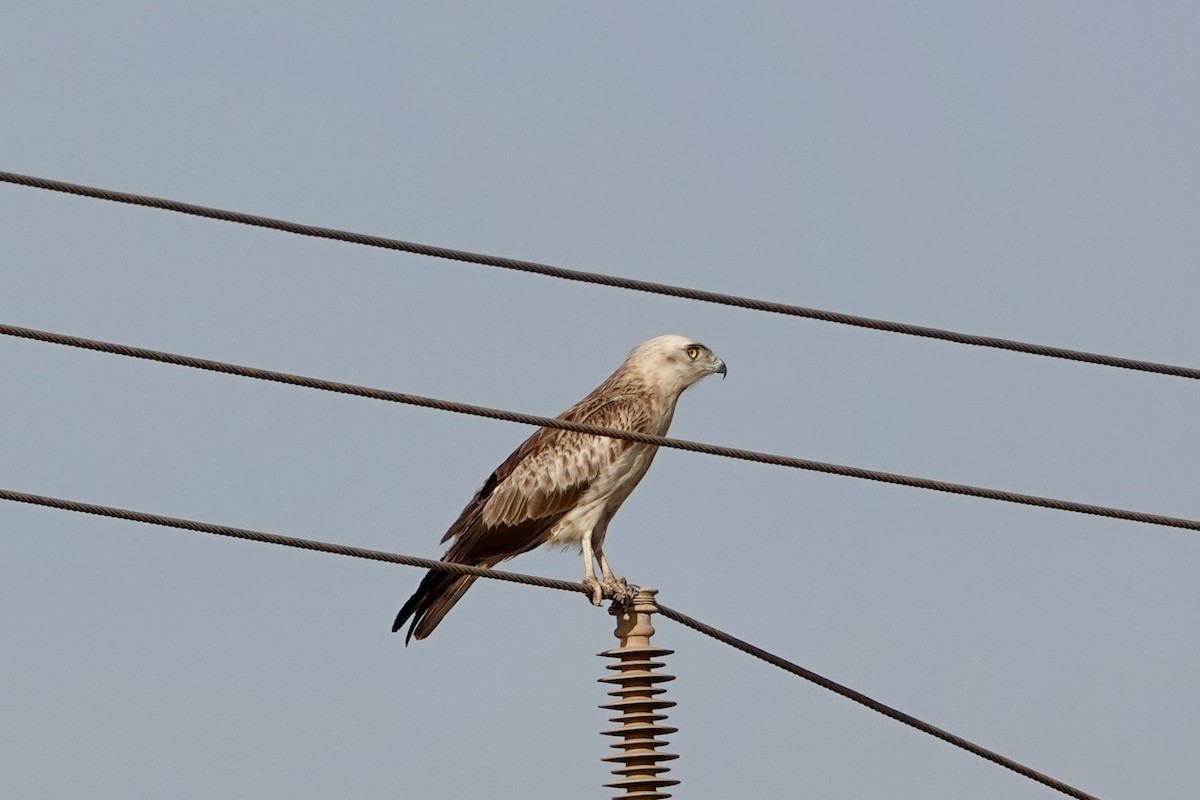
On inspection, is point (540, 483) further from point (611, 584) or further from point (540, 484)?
point (611, 584)

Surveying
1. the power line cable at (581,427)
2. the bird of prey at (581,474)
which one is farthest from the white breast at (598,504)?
the power line cable at (581,427)

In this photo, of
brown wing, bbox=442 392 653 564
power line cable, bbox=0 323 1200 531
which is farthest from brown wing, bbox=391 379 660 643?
power line cable, bbox=0 323 1200 531

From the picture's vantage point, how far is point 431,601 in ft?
41.5

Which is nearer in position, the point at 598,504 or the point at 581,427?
the point at 581,427

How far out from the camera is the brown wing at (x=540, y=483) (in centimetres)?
1334

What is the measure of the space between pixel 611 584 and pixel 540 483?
1.86m

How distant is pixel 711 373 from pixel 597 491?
1.35 meters

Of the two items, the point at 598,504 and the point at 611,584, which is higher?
the point at 598,504

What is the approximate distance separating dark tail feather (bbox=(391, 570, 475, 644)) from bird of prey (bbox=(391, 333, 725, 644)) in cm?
2

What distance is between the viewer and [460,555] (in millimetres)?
13547

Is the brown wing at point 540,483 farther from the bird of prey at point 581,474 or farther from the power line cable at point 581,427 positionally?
the power line cable at point 581,427

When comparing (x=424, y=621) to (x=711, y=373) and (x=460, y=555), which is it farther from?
(x=711, y=373)

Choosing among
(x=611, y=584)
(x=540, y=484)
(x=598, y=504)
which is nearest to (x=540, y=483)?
(x=540, y=484)

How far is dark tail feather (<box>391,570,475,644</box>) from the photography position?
12.6 metres
